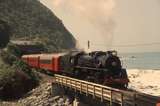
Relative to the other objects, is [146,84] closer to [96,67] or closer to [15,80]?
[15,80]

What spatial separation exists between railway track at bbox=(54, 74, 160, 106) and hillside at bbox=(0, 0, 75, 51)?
317 feet

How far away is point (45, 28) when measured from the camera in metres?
169

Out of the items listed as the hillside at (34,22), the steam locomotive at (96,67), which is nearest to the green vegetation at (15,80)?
the steam locomotive at (96,67)

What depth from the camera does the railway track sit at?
86.3 ft

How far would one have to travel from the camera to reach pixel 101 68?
126 ft

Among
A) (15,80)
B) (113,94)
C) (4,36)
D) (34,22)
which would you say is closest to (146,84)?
(15,80)

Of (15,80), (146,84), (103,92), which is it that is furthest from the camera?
(146,84)

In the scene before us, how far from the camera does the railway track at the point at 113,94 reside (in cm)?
2631

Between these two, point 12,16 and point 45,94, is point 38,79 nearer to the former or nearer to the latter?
point 45,94

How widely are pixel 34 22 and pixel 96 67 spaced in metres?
131

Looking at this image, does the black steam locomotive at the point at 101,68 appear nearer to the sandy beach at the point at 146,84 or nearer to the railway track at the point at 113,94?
the railway track at the point at 113,94

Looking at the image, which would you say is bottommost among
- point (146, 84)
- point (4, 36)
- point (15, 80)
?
point (146, 84)

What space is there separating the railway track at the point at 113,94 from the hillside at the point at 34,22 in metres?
96.6

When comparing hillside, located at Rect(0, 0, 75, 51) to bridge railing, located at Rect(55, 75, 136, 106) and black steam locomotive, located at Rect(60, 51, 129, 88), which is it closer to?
black steam locomotive, located at Rect(60, 51, 129, 88)
